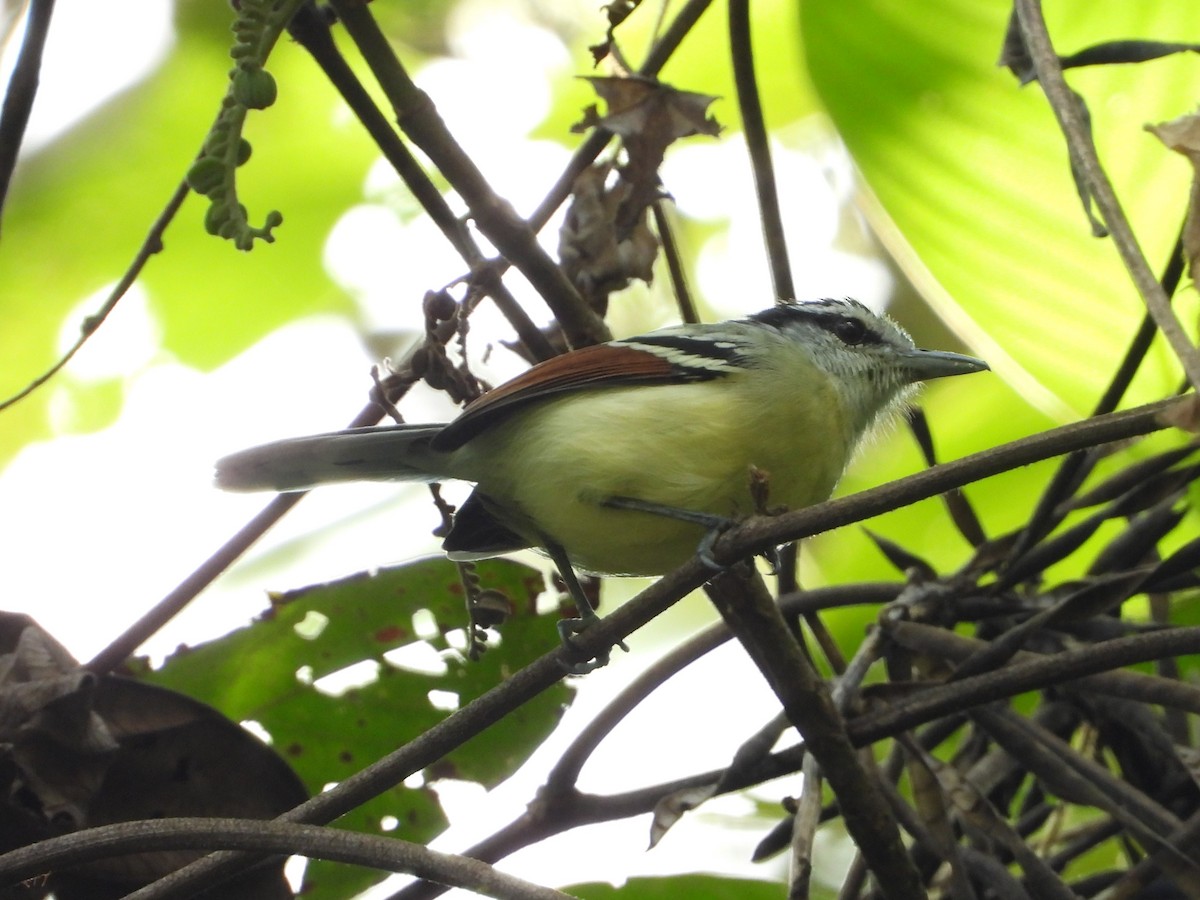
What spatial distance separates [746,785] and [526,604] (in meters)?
0.75

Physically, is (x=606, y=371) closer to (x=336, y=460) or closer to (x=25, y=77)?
(x=336, y=460)

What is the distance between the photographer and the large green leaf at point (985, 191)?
8.50ft

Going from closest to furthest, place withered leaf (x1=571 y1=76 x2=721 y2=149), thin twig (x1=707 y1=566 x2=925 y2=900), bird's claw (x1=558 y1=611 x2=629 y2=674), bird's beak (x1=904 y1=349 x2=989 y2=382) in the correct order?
thin twig (x1=707 y1=566 x2=925 y2=900), bird's claw (x1=558 y1=611 x2=629 y2=674), withered leaf (x1=571 y1=76 x2=721 y2=149), bird's beak (x1=904 y1=349 x2=989 y2=382)

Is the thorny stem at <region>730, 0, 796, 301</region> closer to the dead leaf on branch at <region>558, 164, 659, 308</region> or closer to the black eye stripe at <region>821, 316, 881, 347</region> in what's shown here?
the dead leaf on branch at <region>558, 164, 659, 308</region>

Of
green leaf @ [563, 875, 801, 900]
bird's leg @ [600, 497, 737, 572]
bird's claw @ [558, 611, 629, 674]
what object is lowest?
green leaf @ [563, 875, 801, 900]

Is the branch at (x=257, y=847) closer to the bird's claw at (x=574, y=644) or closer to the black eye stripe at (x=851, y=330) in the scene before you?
the bird's claw at (x=574, y=644)

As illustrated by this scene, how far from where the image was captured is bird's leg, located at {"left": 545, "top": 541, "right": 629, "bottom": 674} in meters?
2.49

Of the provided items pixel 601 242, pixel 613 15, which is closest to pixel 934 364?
pixel 601 242

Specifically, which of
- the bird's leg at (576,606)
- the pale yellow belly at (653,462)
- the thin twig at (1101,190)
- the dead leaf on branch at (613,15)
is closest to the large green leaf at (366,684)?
the bird's leg at (576,606)

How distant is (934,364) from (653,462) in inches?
36.6

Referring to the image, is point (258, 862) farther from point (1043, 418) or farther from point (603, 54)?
point (1043, 418)

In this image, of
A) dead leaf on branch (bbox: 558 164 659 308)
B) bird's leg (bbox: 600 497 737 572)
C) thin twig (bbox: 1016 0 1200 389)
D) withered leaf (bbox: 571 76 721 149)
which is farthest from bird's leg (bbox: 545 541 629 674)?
thin twig (bbox: 1016 0 1200 389)

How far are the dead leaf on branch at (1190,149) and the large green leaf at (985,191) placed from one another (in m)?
0.94

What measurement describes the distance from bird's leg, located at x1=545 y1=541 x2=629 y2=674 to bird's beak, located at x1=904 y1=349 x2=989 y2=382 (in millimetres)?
1005
